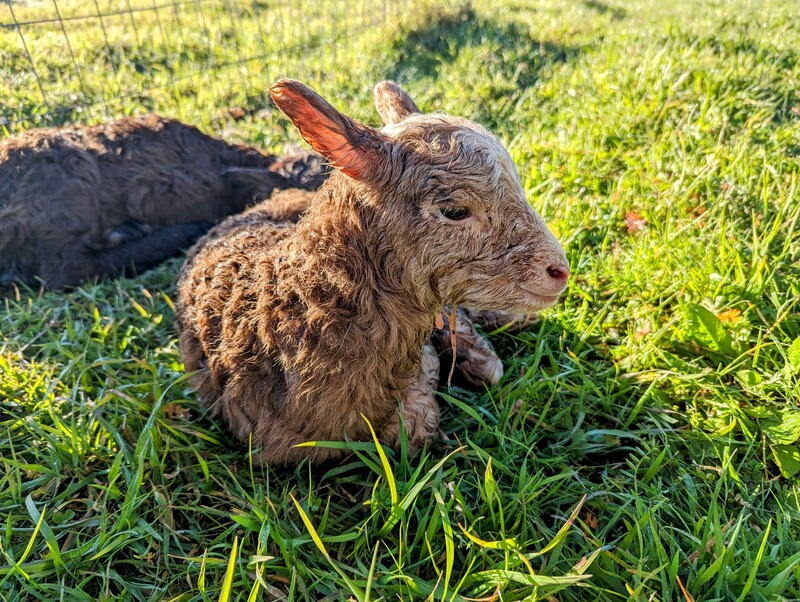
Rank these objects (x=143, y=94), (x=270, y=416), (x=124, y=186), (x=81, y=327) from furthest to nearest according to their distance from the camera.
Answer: (x=143, y=94) → (x=124, y=186) → (x=81, y=327) → (x=270, y=416)

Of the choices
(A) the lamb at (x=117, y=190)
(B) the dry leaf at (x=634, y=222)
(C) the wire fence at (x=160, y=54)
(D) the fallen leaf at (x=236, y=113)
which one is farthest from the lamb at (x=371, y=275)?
(C) the wire fence at (x=160, y=54)

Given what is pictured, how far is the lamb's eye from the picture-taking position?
2.12 m

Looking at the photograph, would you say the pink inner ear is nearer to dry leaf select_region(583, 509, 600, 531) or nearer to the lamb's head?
the lamb's head

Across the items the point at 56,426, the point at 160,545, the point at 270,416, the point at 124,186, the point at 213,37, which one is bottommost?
the point at 160,545

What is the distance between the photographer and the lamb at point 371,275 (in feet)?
6.92

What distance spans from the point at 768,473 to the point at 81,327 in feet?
12.7

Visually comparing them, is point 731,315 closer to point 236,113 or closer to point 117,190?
point 117,190

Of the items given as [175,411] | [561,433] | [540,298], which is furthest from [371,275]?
[175,411]

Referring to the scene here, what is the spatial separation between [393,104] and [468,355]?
135 cm

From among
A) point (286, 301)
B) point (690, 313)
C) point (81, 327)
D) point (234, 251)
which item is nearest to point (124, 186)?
point (81, 327)

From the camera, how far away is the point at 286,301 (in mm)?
2365

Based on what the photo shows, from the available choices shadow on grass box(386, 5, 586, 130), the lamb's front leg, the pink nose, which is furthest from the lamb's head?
shadow on grass box(386, 5, 586, 130)

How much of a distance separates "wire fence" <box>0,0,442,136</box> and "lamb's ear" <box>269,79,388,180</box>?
423cm

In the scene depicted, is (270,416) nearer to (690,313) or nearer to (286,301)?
(286,301)
